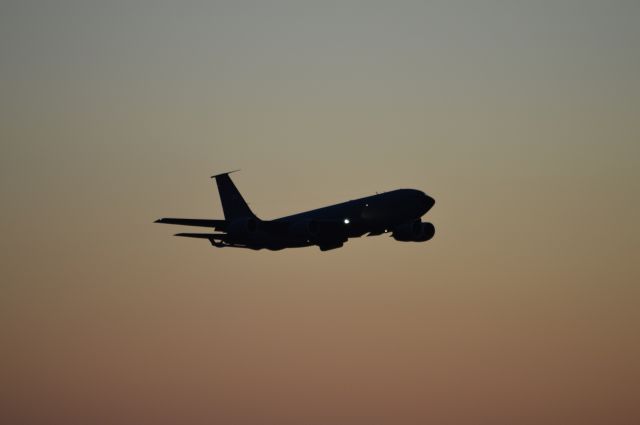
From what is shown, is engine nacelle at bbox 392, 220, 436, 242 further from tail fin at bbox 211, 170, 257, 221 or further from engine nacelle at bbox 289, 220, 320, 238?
tail fin at bbox 211, 170, 257, 221

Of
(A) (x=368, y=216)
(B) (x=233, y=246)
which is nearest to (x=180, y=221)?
(B) (x=233, y=246)

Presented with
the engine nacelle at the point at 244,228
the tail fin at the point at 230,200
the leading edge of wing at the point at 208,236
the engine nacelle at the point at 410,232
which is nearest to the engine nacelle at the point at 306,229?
the engine nacelle at the point at 244,228

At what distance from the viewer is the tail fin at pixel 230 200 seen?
116 m

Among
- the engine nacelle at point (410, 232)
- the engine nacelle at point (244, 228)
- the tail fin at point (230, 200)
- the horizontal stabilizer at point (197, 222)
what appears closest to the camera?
the horizontal stabilizer at point (197, 222)

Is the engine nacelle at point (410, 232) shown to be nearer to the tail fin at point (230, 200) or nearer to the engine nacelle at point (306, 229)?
the engine nacelle at point (306, 229)

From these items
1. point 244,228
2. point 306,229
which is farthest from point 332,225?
point 244,228

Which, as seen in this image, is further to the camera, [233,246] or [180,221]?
[233,246]

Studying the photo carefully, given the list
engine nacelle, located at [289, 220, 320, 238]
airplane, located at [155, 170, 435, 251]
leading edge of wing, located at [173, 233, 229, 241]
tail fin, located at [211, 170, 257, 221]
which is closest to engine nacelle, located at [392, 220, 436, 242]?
airplane, located at [155, 170, 435, 251]

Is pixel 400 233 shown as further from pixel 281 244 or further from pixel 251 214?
pixel 251 214

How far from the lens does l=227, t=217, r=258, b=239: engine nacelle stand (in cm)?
10135

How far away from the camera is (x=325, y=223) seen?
9819 centimetres

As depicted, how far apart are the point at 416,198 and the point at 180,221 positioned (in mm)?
20917

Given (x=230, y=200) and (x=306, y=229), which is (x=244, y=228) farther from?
(x=230, y=200)

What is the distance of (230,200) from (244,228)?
16.0 metres
